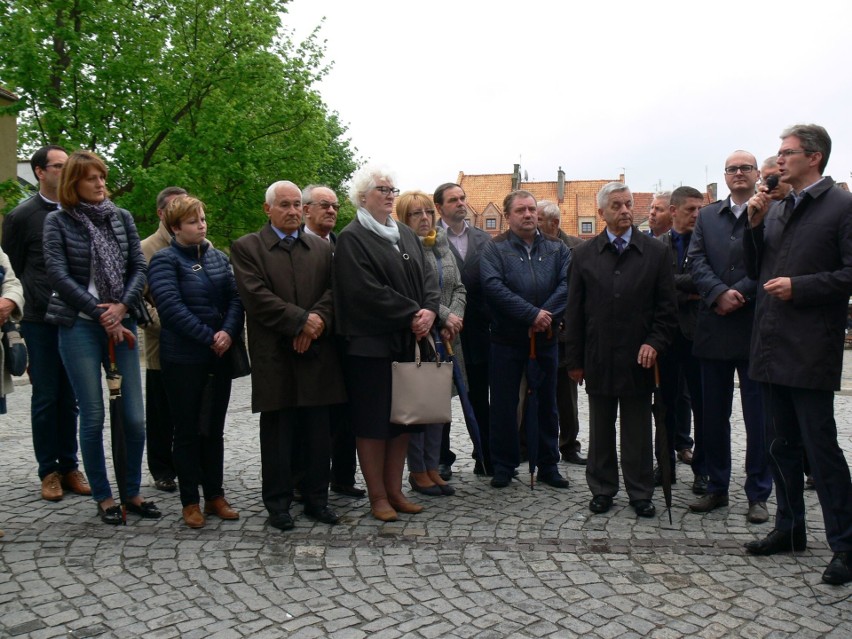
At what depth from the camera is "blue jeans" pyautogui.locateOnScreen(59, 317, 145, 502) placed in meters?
5.43

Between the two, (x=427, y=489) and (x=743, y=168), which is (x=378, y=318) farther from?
(x=743, y=168)

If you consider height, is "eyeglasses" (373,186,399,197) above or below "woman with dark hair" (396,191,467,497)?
above

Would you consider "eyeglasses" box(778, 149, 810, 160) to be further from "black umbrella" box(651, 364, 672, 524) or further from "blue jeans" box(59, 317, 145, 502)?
"blue jeans" box(59, 317, 145, 502)

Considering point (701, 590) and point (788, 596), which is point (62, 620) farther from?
point (788, 596)

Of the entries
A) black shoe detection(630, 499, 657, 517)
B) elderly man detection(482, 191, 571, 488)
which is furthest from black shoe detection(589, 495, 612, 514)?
elderly man detection(482, 191, 571, 488)

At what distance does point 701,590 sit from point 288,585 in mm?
2153

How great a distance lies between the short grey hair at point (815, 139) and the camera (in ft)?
15.3

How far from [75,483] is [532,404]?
352cm

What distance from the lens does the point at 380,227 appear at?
223 inches

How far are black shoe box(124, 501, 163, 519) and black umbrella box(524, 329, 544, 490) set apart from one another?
8.93ft

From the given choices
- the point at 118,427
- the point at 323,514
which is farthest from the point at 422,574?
the point at 118,427

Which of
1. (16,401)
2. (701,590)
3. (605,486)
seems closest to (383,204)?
(605,486)

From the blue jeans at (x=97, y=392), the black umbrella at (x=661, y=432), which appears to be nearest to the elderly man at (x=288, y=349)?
the blue jeans at (x=97, y=392)

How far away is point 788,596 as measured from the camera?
4.16 metres
